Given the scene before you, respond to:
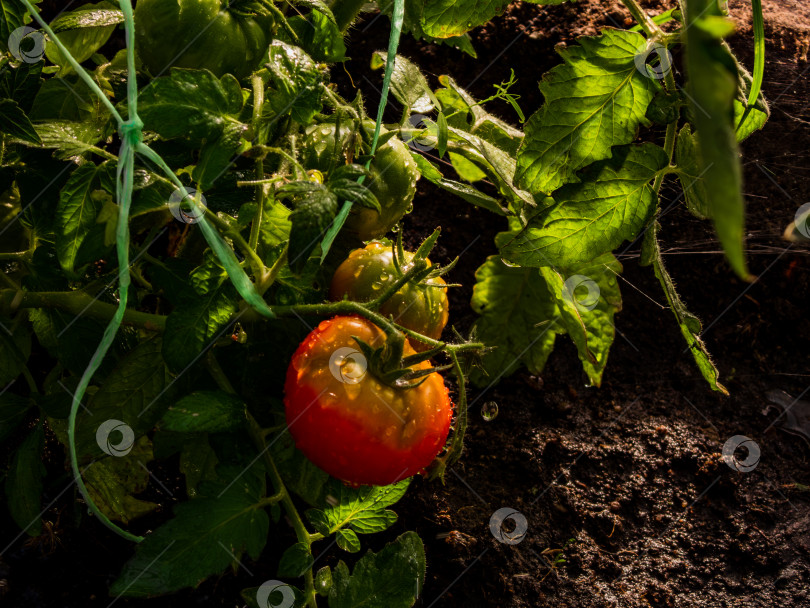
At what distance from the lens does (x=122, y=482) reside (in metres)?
0.93

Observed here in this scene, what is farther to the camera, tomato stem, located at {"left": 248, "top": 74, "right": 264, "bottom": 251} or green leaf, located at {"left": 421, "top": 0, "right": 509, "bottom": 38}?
green leaf, located at {"left": 421, "top": 0, "right": 509, "bottom": 38}

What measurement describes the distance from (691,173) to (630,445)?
0.53 m

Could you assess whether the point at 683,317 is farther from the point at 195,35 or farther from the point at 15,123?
the point at 15,123

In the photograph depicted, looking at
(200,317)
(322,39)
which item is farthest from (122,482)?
(322,39)

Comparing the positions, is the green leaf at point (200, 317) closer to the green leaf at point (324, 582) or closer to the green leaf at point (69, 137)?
the green leaf at point (69, 137)

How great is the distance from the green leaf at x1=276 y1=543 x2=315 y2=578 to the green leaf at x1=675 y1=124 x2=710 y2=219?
584 millimetres

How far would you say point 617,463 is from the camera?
1.20m

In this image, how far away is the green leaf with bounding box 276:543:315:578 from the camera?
72 cm

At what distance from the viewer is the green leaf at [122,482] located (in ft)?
2.87

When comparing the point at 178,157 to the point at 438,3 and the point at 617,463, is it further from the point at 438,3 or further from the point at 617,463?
the point at 617,463

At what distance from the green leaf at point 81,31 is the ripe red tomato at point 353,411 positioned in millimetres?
397

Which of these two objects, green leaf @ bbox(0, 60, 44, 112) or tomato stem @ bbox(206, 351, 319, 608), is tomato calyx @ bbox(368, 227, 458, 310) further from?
green leaf @ bbox(0, 60, 44, 112)

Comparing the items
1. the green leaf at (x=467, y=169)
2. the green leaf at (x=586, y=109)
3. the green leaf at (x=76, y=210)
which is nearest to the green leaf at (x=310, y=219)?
the green leaf at (x=76, y=210)

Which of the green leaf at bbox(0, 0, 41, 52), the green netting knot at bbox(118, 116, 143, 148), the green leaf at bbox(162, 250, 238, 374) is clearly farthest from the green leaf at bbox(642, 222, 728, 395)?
the green leaf at bbox(0, 0, 41, 52)
